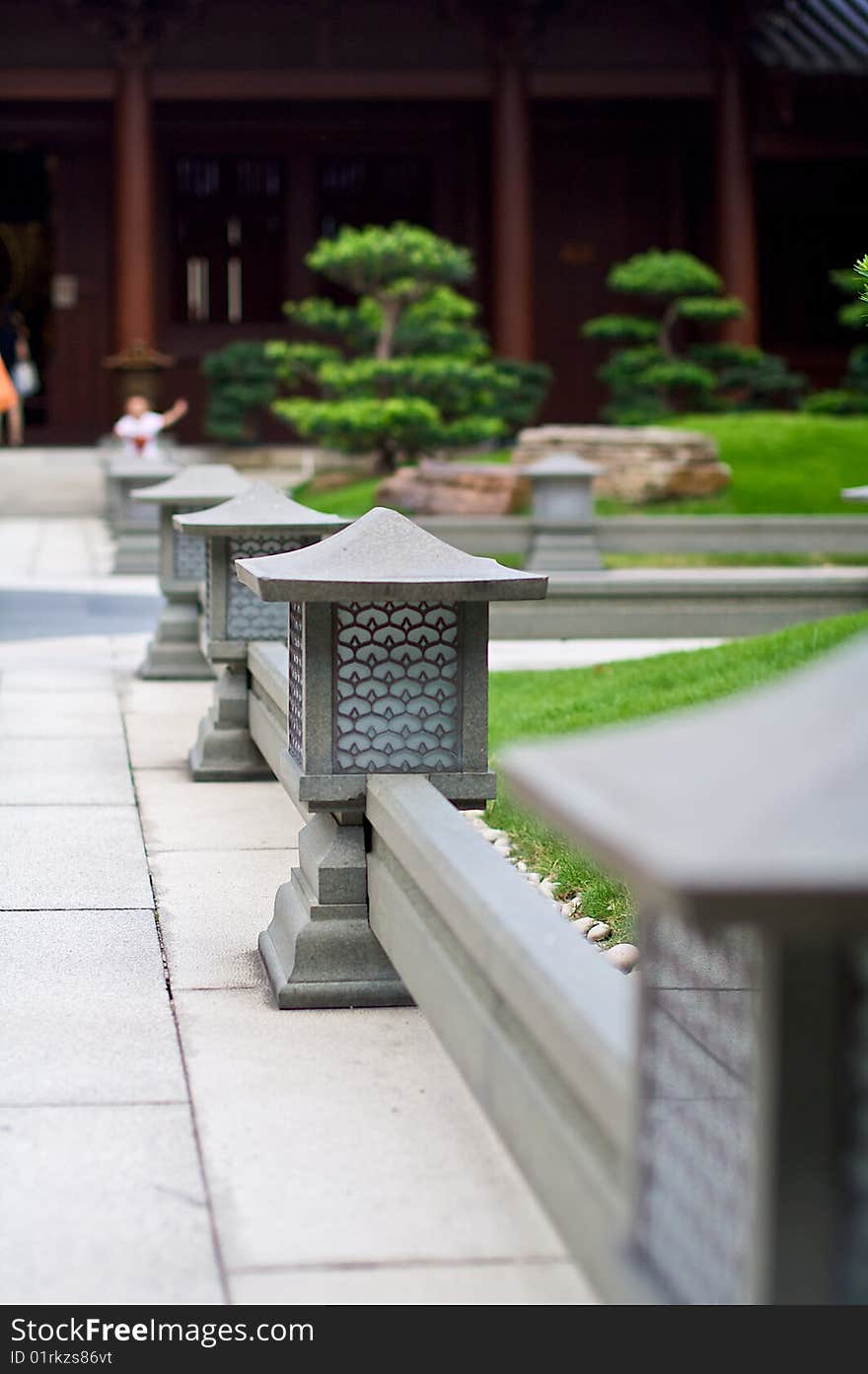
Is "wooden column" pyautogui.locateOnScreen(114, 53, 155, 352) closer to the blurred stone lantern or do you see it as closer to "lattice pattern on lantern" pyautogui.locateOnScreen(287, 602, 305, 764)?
"lattice pattern on lantern" pyautogui.locateOnScreen(287, 602, 305, 764)

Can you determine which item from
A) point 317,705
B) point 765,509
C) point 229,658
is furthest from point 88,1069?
point 765,509

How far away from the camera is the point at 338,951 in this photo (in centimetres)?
521

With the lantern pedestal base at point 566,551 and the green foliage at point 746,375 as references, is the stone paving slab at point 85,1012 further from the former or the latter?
the green foliage at point 746,375

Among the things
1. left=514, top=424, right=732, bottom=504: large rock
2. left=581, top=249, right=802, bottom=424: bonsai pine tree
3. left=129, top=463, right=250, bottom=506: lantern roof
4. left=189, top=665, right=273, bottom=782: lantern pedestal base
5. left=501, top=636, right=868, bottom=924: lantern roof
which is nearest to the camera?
left=501, top=636, right=868, bottom=924: lantern roof

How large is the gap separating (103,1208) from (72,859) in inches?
125

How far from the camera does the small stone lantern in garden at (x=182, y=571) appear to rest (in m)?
11.2

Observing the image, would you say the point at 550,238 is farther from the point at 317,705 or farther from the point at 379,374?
the point at 317,705

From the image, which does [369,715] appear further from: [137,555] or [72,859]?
[137,555]

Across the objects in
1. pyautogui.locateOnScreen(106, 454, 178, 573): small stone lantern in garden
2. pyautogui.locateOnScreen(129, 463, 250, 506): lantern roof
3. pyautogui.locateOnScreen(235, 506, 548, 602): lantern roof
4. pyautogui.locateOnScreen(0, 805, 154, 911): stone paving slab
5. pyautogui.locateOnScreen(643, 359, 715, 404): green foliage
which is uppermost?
pyautogui.locateOnScreen(643, 359, 715, 404): green foliage

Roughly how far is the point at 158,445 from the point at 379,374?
5.11 m

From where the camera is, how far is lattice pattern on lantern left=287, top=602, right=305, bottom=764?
531cm

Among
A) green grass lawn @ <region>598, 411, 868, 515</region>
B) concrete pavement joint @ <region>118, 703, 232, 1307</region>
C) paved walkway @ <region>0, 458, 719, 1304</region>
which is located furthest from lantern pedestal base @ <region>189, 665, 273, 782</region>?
green grass lawn @ <region>598, 411, 868, 515</region>

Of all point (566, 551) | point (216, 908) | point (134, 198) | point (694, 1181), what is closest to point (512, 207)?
point (134, 198)

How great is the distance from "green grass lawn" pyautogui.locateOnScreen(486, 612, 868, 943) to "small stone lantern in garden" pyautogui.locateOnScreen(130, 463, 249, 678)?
5.79 feet
